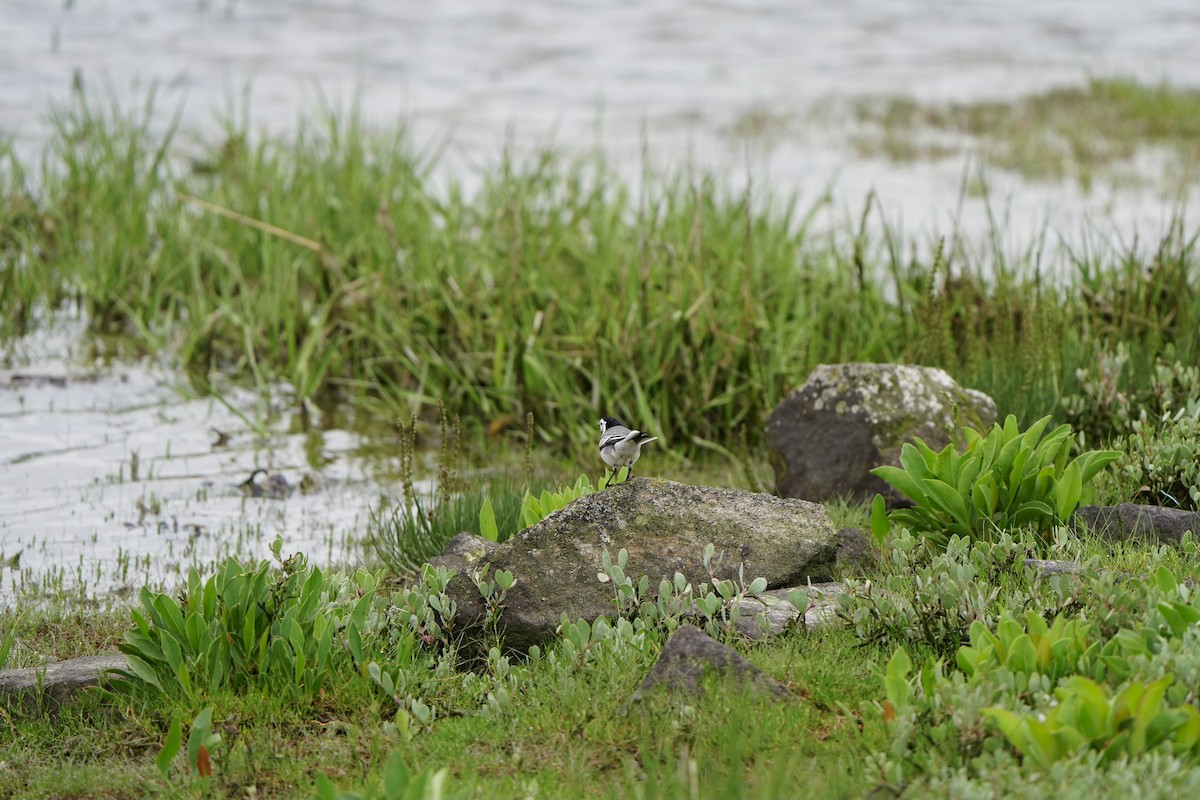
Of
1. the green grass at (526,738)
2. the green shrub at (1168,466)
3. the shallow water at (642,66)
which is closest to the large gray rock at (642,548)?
the green grass at (526,738)

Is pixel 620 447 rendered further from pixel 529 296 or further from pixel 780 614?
pixel 529 296

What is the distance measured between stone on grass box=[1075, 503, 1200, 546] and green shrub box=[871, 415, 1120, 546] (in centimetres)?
13

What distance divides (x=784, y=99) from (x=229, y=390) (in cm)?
1115

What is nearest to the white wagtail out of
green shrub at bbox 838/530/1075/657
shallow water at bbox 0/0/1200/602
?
green shrub at bbox 838/530/1075/657

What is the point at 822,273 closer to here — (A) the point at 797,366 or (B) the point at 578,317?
(A) the point at 797,366

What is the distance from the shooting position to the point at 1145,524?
4.49 metres

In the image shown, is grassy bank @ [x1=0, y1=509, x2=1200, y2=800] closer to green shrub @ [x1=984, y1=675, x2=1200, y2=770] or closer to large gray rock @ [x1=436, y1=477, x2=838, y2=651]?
green shrub @ [x1=984, y1=675, x2=1200, y2=770]

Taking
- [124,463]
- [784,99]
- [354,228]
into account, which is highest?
[784,99]

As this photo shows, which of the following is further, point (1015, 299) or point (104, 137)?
point (104, 137)

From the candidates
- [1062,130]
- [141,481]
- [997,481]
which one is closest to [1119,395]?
[997,481]

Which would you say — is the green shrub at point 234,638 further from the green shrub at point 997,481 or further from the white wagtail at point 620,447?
the green shrub at point 997,481

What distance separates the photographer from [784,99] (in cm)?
1702

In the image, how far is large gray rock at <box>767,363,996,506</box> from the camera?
5.59 metres

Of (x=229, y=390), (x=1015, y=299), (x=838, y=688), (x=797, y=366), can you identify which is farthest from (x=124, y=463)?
(x=1015, y=299)
